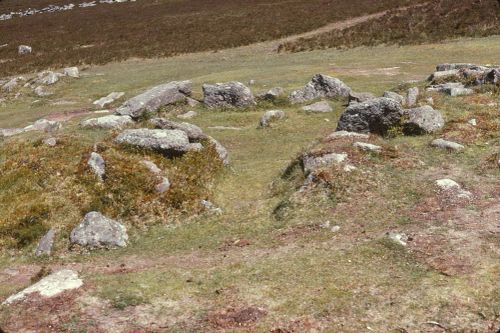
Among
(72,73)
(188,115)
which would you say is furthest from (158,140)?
(72,73)

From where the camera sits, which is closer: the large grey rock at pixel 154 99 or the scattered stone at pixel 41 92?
the large grey rock at pixel 154 99

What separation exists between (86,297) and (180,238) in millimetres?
4283

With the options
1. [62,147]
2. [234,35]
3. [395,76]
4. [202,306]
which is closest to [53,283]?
[202,306]

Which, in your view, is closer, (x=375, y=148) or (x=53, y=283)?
(x=53, y=283)

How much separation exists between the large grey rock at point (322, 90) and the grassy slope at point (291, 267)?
7992mm

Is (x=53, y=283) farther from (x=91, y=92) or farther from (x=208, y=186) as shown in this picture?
(x=91, y=92)

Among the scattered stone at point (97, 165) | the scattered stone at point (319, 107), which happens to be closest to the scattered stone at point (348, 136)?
the scattered stone at point (97, 165)

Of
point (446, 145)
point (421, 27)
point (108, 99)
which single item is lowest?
point (108, 99)

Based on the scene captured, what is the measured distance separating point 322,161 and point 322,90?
14693 mm

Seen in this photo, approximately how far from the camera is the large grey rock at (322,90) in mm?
31891

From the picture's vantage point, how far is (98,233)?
642 inches

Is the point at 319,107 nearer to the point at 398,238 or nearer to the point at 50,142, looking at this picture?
the point at 50,142

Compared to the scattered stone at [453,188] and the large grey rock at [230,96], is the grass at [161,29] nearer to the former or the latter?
the large grey rock at [230,96]

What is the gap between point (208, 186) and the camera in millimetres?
19891
